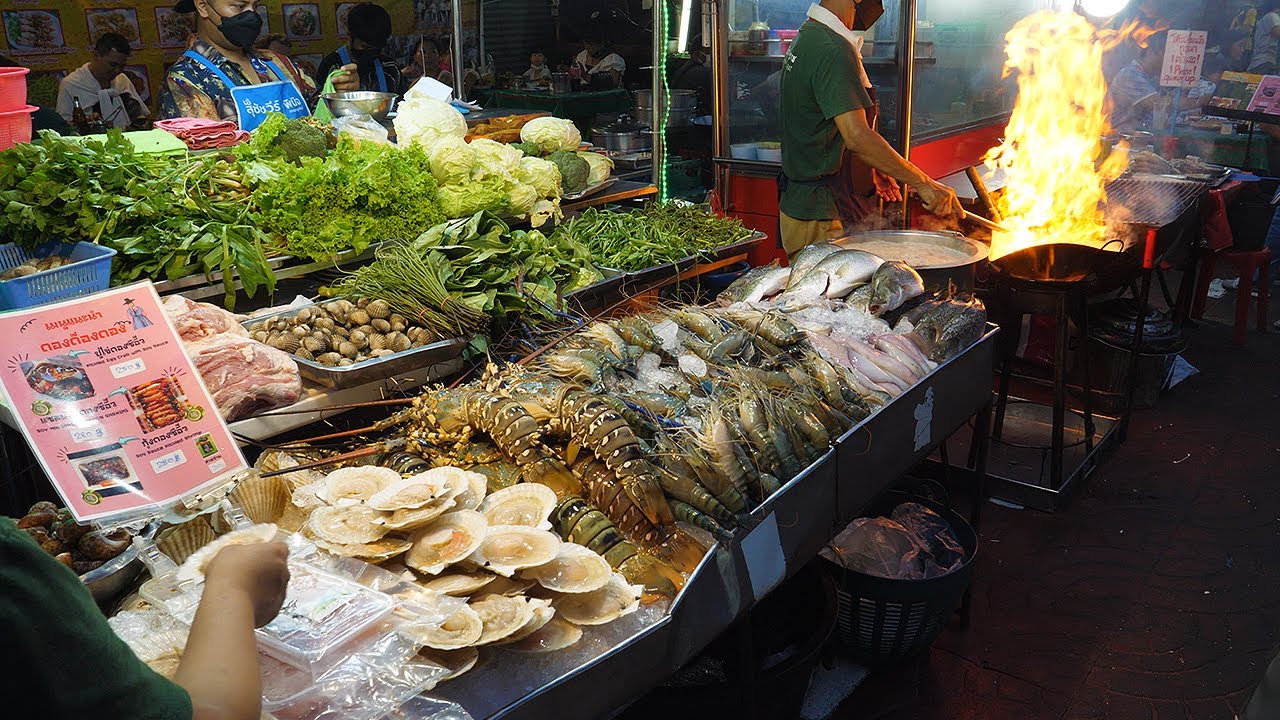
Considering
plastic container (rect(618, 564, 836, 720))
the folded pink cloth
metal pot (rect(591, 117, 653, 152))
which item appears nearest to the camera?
plastic container (rect(618, 564, 836, 720))

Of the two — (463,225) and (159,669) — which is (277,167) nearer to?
(463,225)

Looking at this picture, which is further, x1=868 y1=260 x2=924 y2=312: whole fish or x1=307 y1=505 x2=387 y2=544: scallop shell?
x1=868 y1=260 x2=924 y2=312: whole fish

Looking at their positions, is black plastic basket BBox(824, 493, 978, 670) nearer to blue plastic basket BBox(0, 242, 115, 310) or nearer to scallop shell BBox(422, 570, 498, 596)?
scallop shell BBox(422, 570, 498, 596)

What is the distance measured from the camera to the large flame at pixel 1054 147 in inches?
254

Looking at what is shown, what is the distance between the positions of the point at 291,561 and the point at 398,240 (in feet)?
7.23

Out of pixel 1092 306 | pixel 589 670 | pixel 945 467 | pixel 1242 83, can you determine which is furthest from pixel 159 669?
pixel 1242 83

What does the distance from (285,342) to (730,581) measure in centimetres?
184

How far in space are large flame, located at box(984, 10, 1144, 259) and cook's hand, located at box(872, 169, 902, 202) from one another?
75 cm

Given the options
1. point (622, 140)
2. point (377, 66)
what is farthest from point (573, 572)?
point (377, 66)

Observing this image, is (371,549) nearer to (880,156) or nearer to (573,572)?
(573,572)

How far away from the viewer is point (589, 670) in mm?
2088

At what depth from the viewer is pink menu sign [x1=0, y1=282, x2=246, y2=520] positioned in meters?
2.14

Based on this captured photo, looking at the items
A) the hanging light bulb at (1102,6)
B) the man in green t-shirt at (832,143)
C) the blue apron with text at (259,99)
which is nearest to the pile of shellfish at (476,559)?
the blue apron with text at (259,99)

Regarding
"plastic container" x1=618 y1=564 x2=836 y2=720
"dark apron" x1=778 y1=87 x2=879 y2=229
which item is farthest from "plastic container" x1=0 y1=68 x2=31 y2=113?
"dark apron" x1=778 y1=87 x2=879 y2=229
